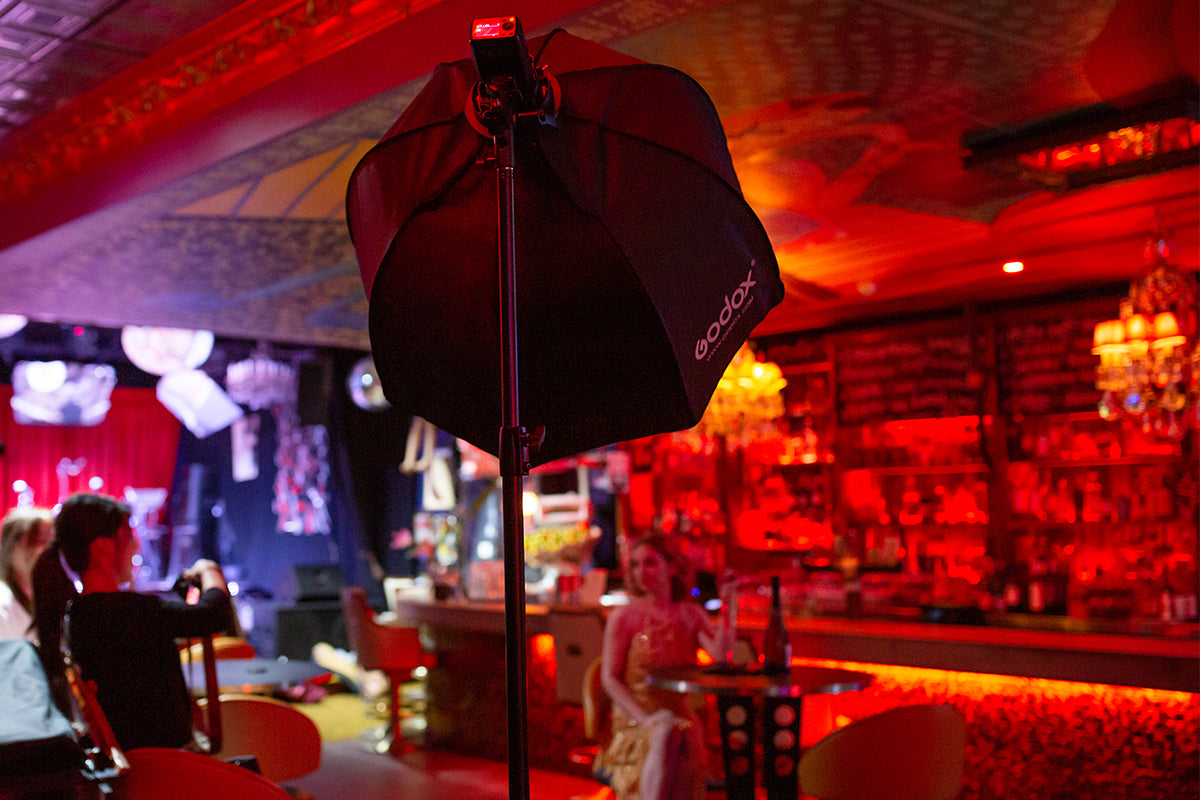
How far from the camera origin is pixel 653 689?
4312mm

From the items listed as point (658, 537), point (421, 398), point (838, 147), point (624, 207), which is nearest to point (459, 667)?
point (658, 537)

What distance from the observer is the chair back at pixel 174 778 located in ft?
7.87

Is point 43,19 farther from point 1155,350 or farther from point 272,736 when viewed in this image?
point 1155,350

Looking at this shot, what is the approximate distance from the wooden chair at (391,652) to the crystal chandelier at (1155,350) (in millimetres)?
4427

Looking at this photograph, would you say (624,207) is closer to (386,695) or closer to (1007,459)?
(1007,459)

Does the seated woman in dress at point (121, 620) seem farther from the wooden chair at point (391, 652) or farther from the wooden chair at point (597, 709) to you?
the wooden chair at point (391, 652)

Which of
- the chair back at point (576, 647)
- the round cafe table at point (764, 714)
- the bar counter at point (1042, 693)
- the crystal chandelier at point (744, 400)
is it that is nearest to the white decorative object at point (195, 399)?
the crystal chandelier at point (744, 400)

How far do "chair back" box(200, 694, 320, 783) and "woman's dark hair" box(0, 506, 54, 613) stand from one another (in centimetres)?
116

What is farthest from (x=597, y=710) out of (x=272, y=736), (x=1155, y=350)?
(x=1155, y=350)

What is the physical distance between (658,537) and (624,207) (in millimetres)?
3180

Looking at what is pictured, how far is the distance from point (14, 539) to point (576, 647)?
2700 mm

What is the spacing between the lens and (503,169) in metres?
1.37

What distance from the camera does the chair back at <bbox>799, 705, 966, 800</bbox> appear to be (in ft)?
11.8

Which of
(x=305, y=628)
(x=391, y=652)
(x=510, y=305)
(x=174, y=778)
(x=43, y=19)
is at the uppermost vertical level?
(x=43, y=19)
